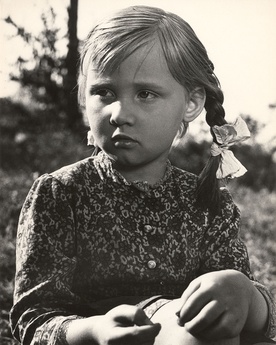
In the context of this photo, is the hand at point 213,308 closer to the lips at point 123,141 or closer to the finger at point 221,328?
the finger at point 221,328

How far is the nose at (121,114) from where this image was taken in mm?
2118

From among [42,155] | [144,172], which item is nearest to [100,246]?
[144,172]

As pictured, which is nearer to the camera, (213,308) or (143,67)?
(213,308)

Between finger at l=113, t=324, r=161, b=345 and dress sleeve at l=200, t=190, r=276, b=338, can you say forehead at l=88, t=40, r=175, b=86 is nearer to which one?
dress sleeve at l=200, t=190, r=276, b=338

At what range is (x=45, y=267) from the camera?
2.08 meters

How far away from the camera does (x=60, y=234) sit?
2.13 meters

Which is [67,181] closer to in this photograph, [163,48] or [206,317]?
[163,48]

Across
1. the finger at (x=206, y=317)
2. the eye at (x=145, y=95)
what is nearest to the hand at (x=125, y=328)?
the finger at (x=206, y=317)

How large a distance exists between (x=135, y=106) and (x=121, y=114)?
6 cm

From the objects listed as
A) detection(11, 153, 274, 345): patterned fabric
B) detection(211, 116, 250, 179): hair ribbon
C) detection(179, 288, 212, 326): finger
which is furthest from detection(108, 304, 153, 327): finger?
detection(211, 116, 250, 179): hair ribbon

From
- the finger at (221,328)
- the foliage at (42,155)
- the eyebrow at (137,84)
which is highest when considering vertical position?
the eyebrow at (137,84)

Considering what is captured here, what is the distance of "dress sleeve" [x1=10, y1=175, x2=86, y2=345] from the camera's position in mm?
2020

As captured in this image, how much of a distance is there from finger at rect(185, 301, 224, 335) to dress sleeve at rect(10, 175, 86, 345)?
1.42ft

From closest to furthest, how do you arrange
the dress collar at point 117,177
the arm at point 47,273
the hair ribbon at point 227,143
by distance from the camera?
the arm at point 47,273, the dress collar at point 117,177, the hair ribbon at point 227,143
